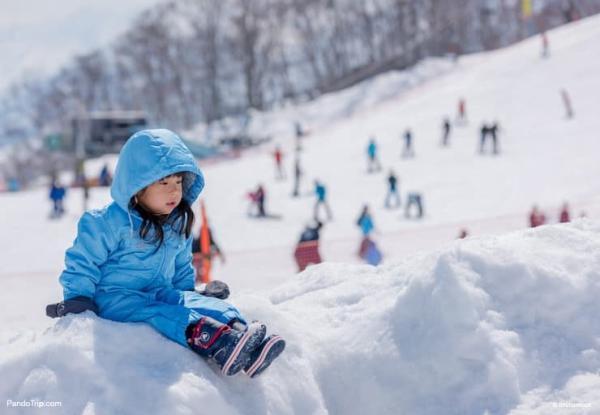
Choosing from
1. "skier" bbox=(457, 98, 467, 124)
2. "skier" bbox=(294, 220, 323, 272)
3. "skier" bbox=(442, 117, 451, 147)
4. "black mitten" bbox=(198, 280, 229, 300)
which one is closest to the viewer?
"black mitten" bbox=(198, 280, 229, 300)

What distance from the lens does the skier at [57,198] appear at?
2131 centimetres

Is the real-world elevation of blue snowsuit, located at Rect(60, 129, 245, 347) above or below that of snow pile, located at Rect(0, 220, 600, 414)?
above

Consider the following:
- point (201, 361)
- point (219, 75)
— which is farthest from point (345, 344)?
point (219, 75)

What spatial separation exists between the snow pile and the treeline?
47.9m

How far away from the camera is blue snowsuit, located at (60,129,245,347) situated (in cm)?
305

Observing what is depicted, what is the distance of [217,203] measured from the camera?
2388cm

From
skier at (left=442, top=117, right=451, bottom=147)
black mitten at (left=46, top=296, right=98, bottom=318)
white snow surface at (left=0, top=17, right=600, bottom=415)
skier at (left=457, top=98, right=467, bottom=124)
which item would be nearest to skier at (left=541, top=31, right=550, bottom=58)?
skier at (left=457, top=98, right=467, bottom=124)

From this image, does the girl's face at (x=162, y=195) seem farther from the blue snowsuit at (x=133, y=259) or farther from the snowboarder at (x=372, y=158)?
the snowboarder at (x=372, y=158)

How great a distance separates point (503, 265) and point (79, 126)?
45479 millimetres

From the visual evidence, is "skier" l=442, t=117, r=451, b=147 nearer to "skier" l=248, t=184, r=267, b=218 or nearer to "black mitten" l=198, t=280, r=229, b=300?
"skier" l=248, t=184, r=267, b=218

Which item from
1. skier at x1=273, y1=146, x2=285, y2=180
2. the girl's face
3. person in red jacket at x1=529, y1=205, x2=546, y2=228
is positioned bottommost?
person in red jacket at x1=529, y1=205, x2=546, y2=228

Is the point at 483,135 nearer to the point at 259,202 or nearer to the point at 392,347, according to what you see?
the point at 259,202

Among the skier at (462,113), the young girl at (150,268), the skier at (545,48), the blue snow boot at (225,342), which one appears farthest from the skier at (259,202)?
the skier at (545,48)

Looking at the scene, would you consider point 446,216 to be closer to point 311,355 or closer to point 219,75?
point 311,355
